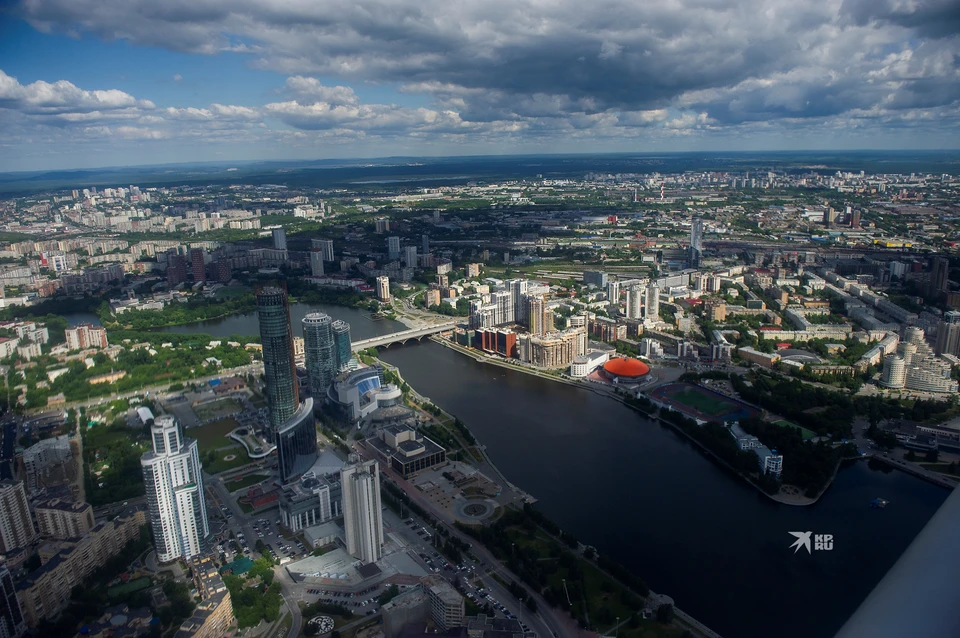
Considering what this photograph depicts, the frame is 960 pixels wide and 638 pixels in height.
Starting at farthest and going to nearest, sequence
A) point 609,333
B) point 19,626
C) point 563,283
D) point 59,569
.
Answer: point 563,283 < point 609,333 < point 59,569 < point 19,626

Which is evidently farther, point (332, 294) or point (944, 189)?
point (944, 189)

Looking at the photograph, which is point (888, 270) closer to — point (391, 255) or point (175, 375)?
point (391, 255)

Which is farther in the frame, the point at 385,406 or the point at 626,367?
the point at 626,367

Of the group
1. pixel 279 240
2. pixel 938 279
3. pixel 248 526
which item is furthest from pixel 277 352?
pixel 279 240

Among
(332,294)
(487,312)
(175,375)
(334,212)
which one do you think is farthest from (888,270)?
(334,212)

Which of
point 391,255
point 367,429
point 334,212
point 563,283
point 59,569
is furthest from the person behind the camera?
point 334,212

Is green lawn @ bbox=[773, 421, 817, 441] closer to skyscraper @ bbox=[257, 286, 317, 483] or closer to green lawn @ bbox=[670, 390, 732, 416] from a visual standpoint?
green lawn @ bbox=[670, 390, 732, 416]

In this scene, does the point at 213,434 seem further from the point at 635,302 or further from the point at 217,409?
the point at 635,302
